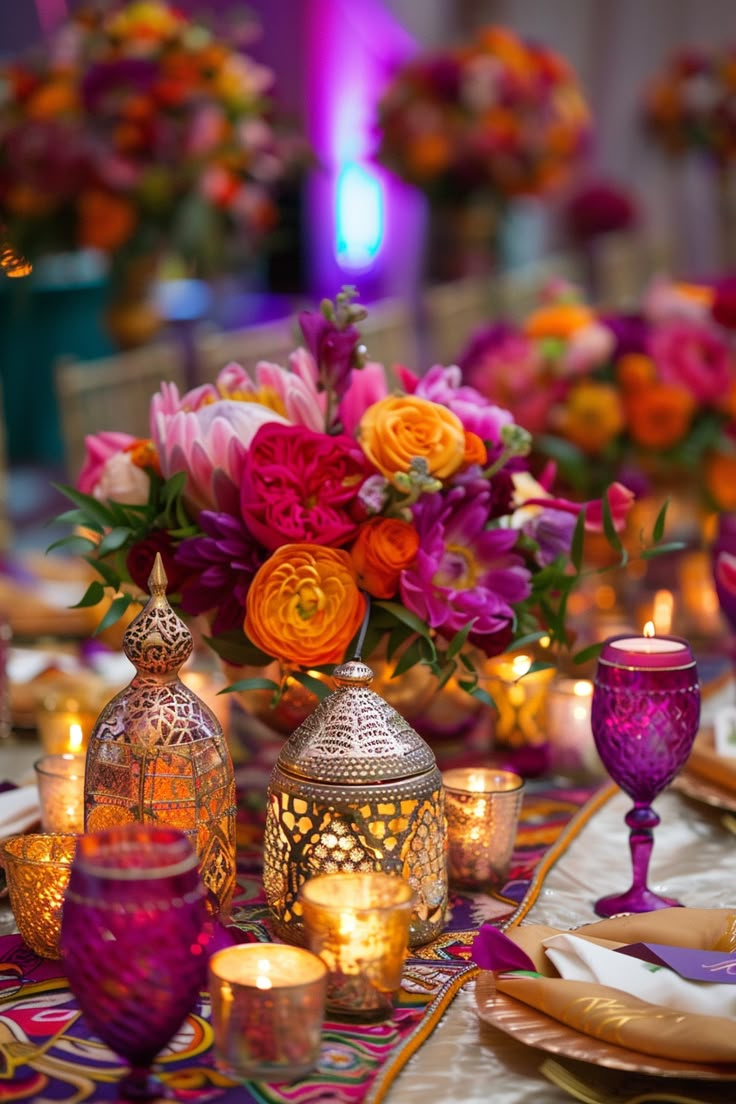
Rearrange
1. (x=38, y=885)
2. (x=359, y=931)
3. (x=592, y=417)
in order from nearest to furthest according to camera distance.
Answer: (x=359, y=931) < (x=38, y=885) < (x=592, y=417)

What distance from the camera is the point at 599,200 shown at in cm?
596

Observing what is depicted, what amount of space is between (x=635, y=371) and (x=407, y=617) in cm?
114

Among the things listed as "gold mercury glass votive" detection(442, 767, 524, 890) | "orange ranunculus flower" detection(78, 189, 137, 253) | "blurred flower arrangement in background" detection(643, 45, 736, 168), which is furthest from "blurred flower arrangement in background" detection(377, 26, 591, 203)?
"gold mercury glass votive" detection(442, 767, 524, 890)

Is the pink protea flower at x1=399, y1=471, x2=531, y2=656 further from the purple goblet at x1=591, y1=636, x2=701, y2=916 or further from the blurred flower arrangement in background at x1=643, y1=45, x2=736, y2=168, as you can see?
the blurred flower arrangement in background at x1=643, y1=45, x2=736, y2=168

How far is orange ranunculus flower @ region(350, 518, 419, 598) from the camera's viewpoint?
1.10 meters

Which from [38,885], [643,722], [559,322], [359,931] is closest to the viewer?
[359,931]

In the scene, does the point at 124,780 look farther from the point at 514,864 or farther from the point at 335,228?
the point at 335,228

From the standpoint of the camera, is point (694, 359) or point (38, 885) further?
point (694, 359)

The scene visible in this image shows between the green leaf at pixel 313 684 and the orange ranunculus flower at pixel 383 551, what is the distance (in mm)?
83

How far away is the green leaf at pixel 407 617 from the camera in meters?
1.10

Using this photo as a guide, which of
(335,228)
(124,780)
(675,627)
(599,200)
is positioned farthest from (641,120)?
(124,780)

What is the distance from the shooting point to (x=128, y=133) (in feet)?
9.84

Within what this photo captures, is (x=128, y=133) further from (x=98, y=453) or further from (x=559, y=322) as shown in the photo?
(x=98, y=453)

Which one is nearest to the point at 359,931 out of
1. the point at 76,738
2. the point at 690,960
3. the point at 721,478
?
the point at 690,960
